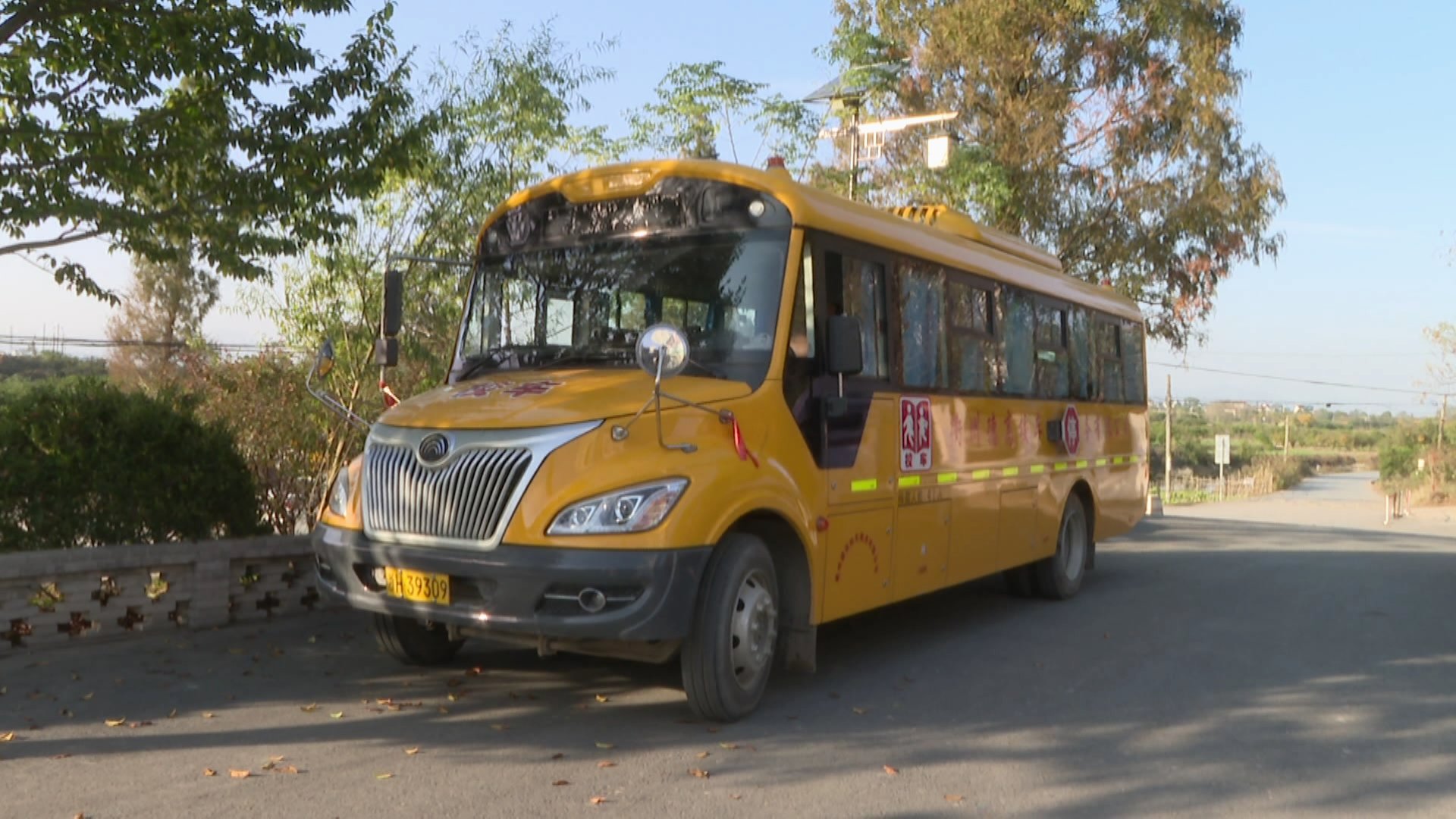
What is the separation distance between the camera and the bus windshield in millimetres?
7016

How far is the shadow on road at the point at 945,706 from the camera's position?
582 centimetres

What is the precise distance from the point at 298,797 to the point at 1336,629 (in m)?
8.02

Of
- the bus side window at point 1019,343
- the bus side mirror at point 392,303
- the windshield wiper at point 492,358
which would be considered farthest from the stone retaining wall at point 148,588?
the bus side window at point 1019,343

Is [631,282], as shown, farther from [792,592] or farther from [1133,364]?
[1133,364]

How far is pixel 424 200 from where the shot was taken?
43.5 feet

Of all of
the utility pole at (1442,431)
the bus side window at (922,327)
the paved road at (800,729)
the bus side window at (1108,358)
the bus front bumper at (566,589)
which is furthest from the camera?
the utility pole at (1442,431)

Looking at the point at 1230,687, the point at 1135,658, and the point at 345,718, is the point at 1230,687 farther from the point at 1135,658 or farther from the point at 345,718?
the point at 345,718

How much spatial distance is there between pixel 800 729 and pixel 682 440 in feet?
5.21

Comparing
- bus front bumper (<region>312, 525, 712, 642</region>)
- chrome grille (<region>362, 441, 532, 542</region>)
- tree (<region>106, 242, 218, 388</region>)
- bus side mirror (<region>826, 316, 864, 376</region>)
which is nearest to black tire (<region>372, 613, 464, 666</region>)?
chrome grille (<region>362, 441, 532, 542</region>)

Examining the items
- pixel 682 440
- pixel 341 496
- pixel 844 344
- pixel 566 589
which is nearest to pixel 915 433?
pixel 844 344

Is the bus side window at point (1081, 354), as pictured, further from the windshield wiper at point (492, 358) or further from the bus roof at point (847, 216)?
the windshield wiper at point (492, 358)

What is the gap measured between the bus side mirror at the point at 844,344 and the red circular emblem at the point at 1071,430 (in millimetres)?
4979

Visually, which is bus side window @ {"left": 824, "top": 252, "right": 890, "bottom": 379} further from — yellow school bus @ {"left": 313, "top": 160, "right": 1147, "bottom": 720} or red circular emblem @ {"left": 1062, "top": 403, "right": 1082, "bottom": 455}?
red circular emblem @ {"left": 1062, "top": 403, "right": 1082, "bottom": 455}

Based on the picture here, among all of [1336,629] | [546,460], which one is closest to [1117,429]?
[1336,629]
